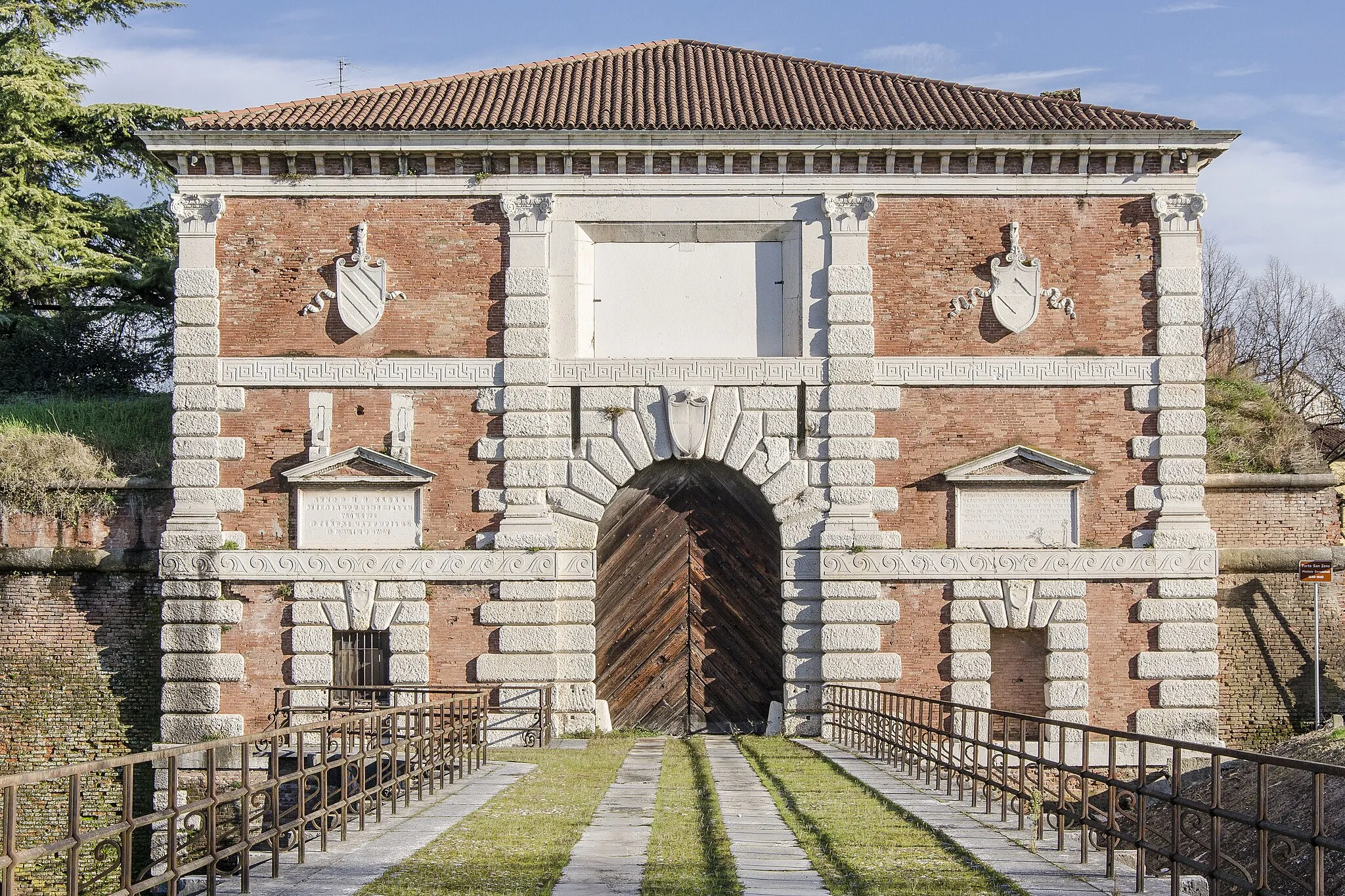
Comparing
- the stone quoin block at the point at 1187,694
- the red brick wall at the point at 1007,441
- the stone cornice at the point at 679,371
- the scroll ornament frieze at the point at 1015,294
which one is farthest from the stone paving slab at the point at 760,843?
the scroll ornament frieze at the point at 1015,294

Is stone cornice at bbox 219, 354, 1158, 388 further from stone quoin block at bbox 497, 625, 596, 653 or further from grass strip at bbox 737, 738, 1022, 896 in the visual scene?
grass strip at bbox 737, 738, 1022, 896

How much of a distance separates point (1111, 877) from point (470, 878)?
3708 mm

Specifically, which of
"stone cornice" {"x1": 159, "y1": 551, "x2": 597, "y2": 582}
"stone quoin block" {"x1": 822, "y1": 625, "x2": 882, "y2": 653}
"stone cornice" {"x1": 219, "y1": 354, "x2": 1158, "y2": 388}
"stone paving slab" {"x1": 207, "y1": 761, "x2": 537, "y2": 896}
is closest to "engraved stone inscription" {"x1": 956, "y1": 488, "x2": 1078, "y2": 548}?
"stone cornice" {"x1": 219, "y1": 354, "x2": 1158, "y2": 388}

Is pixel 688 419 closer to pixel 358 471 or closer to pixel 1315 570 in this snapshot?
pixel 358 471

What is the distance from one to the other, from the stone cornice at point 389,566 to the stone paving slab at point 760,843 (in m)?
5.19

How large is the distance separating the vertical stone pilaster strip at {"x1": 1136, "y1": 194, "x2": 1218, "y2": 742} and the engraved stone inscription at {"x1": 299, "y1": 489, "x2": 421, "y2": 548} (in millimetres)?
10024

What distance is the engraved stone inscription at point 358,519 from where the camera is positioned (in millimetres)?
18016

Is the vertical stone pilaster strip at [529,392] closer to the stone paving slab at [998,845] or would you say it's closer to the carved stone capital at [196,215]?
the carved stone capital at [196,215]

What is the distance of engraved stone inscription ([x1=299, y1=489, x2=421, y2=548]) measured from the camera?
59.1 feet

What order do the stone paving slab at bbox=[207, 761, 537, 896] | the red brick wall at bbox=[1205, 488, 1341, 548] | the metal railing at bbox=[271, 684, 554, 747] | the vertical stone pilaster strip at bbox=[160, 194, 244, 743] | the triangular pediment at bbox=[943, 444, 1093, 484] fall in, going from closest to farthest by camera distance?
the stone paving slab at bbox=[207, 761, 537, 896] < the metal railing at bbox=[271, 684, 554, 747] < the vertical stone pilaster strip at bbox=[160, 194, 244, 743] < the triangular pediment at bbox=[943, 444, 1093, 484] < the red brick wall at bbox=[1205, 488, 1341, 548]

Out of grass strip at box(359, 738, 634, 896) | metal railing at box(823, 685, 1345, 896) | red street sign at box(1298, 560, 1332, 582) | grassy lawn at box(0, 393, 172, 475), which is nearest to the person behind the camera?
metal railing at box(823, 685, 1345, 896)

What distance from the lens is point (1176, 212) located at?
60.1 ft

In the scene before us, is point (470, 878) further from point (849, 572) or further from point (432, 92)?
point (432, 92)

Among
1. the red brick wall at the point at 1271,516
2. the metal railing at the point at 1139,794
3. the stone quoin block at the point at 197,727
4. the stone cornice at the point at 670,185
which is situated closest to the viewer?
the metal railing at the point at 1139,794
